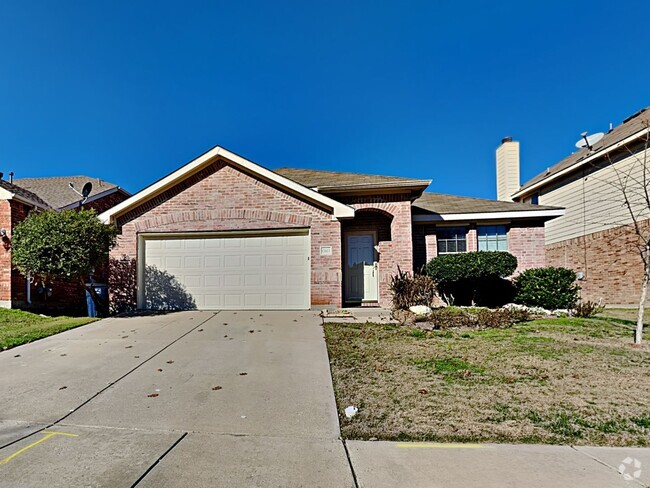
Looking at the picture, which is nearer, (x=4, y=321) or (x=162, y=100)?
(x=4, y=321)

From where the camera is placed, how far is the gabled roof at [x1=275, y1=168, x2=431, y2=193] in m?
10.9

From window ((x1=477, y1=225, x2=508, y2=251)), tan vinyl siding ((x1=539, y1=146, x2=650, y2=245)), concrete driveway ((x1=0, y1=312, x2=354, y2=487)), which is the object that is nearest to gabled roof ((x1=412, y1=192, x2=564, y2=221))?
window ((x1=477, y1=225, x2=508, y2=251))

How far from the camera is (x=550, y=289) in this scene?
10.2 m

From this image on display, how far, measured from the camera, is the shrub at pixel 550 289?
9984 mm

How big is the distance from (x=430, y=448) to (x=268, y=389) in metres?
2.15

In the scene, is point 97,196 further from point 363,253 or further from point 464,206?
point 464,206

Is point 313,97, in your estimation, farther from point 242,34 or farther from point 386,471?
point 386,471

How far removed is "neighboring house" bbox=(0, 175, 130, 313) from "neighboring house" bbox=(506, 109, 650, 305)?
1921 centimetres

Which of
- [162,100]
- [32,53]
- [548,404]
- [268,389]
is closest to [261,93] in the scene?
[162,100]

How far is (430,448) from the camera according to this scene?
2961mm

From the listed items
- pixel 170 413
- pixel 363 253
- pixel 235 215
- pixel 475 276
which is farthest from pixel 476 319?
pixel 235 215

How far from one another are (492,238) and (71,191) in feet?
57.5

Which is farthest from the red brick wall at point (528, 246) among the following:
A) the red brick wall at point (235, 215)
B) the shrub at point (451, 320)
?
A: the red brick wall at point (235, 215)

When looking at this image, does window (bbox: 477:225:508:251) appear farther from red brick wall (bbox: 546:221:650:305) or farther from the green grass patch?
the green grass patch
